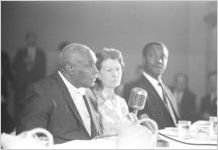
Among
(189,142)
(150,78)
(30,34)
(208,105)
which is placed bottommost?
(189,142)

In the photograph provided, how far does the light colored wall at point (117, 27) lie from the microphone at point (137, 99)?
89 millimetres

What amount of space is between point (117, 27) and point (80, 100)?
62 cm

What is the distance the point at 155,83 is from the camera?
2268mm

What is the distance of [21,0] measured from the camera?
204cm

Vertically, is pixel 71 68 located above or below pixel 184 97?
above

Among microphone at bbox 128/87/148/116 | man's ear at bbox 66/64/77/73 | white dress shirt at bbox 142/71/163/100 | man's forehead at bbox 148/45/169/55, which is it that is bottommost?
microphone at bbox 128/87/148/116

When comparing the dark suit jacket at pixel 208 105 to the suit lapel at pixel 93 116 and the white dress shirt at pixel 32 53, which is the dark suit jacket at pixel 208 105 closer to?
the suit lapel at pixel 93 116

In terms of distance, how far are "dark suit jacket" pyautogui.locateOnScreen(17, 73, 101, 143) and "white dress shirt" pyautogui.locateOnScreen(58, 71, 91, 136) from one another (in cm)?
3

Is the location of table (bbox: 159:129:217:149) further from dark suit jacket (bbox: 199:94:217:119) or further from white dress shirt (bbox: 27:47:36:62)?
white dress shirt (bbox: 27:47:36:62)

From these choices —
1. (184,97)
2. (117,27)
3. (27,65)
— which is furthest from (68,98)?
(184,97)

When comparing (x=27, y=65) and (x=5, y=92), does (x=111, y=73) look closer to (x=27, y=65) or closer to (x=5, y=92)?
(x=27, y=65)

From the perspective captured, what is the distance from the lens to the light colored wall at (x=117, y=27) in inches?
83.8

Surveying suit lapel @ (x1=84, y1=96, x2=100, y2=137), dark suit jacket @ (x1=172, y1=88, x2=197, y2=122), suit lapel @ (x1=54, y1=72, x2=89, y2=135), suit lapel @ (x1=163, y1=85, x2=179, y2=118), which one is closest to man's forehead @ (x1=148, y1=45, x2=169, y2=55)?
suit lapel @ (x1=163, y1=85, x2=179, y2=118)

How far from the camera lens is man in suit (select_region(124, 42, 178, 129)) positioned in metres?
2.21
